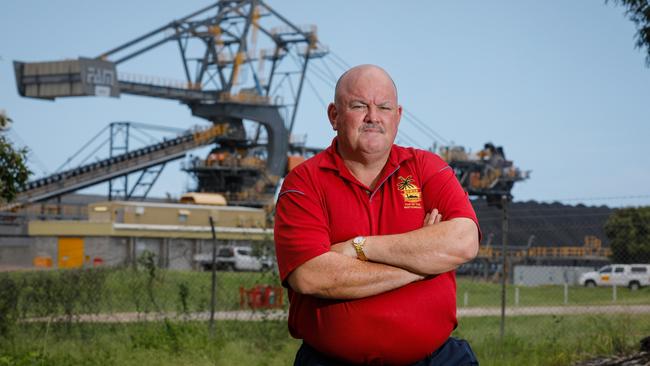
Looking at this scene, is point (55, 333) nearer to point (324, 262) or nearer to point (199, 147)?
point (324, 262)

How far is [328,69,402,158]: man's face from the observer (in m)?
3.78

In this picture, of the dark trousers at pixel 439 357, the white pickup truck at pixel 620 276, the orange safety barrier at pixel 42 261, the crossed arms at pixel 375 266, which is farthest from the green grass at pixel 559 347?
the orange safety barrier at pixel 42 261

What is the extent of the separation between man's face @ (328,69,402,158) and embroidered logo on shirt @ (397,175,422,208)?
153 mm

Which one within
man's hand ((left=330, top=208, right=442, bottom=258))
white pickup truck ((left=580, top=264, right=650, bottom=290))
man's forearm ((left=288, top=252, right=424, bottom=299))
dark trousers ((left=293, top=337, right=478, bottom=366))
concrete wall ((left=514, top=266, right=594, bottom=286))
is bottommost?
concrete wall ((left=514, top=266, right=594, bottom=286))

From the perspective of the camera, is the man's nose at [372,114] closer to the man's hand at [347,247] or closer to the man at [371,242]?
the man at [371,242]

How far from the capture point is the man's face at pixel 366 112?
378cm

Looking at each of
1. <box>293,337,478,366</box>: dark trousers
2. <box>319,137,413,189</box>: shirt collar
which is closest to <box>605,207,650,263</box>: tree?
<box>293,337,478,366</box>: dark trousers

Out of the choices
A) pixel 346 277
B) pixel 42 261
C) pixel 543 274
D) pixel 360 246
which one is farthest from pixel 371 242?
pixel 42 261

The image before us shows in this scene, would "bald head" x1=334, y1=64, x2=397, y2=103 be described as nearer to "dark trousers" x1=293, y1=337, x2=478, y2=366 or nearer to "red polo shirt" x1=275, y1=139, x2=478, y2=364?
"red polo shirt" x1=275, y1=139, x2=478, y2=364

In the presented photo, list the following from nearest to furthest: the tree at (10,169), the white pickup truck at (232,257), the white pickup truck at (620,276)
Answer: the tree at (10,169)
the white pickup truck at (620,276)
the white pickup truck at (232,257)

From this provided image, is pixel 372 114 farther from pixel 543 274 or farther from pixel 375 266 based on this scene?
pixel 543 274

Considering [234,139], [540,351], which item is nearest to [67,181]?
[234,139]

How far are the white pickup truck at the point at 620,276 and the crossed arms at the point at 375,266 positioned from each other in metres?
35.9

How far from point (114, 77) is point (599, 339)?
63822mm
